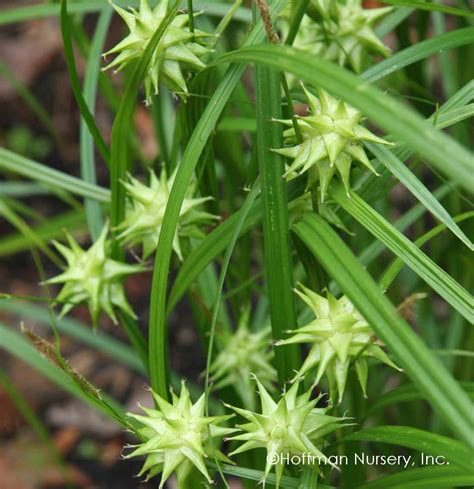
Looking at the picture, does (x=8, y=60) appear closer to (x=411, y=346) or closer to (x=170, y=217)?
(x=170, y=217)

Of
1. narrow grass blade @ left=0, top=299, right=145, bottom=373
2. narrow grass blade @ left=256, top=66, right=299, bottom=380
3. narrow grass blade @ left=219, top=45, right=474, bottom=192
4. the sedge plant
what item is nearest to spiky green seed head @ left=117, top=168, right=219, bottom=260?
the sedge plant

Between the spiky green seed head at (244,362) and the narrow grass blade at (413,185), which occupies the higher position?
the narrow grass blade at (413,185)

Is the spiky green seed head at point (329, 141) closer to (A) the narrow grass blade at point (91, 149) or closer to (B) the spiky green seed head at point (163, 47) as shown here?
(B) the spiky green seed head at point (163, 47)

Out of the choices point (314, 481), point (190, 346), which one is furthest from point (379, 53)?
point (190, 346)

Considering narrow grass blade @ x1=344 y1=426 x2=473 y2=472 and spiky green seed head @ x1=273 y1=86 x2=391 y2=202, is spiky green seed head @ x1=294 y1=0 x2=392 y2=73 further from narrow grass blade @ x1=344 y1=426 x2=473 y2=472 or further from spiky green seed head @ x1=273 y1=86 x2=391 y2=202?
narrow grass blade @ x1=344 y1=426 x2=473 y2=472

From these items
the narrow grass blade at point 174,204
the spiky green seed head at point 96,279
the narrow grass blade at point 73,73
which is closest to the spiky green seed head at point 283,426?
the narrow grass blade at point 174,204

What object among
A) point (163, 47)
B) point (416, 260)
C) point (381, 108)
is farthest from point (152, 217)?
point (381, 108)

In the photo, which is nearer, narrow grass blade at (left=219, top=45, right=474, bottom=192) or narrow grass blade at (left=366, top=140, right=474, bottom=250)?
narrow grass blade at (left=219, top=45, right=474, bottom=192)

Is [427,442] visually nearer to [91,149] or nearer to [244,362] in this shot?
[244,362]
